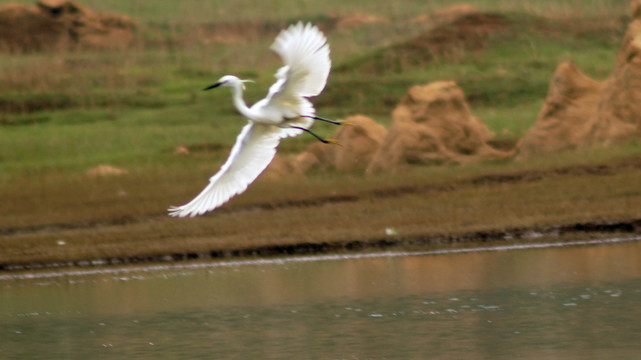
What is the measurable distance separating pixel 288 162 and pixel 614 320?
1543 centimetres

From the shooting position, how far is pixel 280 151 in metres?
30.5

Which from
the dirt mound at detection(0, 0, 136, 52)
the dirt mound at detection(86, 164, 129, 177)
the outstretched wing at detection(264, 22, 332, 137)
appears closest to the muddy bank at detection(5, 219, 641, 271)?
the outstretched wing at detection(264, 22, 332, 137)

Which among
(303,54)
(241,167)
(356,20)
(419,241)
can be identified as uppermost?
(356,20)

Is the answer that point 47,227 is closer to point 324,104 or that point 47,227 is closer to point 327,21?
point 324,104

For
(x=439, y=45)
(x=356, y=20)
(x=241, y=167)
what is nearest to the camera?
(x=241, y=167)

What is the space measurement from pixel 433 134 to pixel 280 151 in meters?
5.24

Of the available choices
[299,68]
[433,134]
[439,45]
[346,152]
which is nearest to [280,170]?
[346,152]

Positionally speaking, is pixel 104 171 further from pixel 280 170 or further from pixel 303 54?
pixel 303 54

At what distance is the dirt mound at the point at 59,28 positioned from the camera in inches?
1938

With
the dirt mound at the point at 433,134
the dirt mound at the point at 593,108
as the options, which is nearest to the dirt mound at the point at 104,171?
the dirt mound at the point at 433,134

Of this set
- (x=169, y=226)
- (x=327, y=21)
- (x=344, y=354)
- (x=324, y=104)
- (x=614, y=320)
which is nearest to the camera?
(x=344, y=354)

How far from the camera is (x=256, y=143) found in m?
13.5

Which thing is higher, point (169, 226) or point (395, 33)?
point (395, 33)

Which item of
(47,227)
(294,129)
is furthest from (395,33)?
(294,129)
